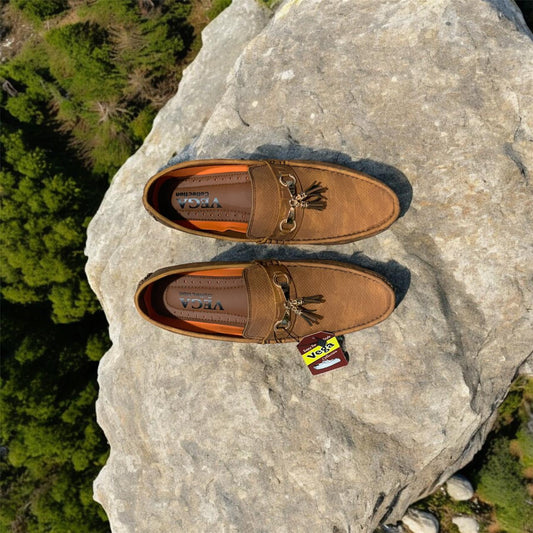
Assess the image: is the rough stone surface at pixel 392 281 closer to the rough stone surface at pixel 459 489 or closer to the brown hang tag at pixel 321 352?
the brown hang tag at pixel 321 352

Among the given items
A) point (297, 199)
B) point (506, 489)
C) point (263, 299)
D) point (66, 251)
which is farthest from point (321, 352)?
point (66, 251)

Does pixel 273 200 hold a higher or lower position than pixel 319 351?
higher

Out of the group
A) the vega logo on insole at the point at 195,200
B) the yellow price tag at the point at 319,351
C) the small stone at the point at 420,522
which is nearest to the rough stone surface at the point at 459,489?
the small stone at the point at 420,522

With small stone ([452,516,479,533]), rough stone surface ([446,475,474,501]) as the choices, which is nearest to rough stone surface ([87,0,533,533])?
rough stone surface ([446,475,474,501])

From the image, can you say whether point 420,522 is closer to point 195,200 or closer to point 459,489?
point 459,489

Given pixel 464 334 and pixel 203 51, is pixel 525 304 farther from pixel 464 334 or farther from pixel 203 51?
pixel 203 51

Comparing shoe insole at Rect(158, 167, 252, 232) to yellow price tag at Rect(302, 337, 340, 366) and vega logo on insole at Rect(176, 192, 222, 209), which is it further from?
yellow price tag at Rect(302, 337, 340, 366)
